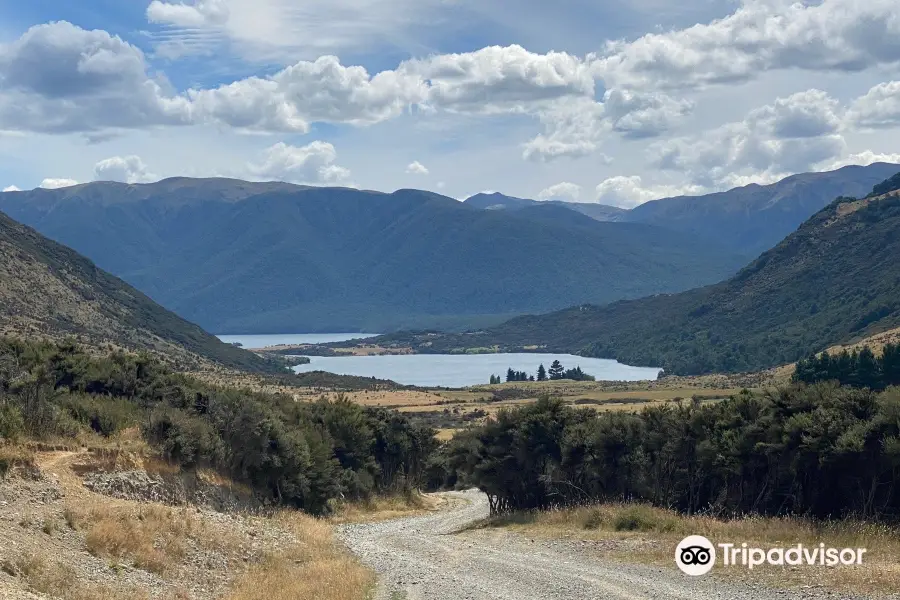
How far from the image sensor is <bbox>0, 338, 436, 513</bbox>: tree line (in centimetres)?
2652

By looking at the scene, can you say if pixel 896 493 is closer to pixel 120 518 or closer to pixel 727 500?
pixel 727 500

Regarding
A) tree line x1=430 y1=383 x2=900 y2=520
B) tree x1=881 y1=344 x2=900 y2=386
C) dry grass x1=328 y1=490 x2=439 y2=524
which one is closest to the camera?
tree line x1=430 y1=383 x2=900 y2=520

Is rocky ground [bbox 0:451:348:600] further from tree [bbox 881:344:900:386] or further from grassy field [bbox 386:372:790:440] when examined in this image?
tree [bbox 881:344:900:386]

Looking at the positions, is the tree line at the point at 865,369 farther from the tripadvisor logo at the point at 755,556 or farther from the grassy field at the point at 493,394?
the tripadvisor logo at the point at 755,556

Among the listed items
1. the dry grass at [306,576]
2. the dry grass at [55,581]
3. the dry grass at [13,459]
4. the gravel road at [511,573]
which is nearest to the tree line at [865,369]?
the gravel road at [511,573]

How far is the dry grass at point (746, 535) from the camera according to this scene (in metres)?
17.0

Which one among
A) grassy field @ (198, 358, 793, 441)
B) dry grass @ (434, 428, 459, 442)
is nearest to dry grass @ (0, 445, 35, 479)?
dry grass @ (434, 428, 459, 442)

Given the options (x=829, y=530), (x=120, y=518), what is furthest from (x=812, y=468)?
(x=120, y=518)

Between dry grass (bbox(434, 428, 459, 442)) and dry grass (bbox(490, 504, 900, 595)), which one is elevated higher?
dry grass (bbox(490, 504, 900, 595))

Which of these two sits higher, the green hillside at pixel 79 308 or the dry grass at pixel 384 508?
the green hillside at pixel 79 308

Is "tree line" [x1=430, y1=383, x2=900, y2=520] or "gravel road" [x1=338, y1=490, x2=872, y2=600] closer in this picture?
"gravel road" [x1=338, y1=490, x2=872, y2=600]

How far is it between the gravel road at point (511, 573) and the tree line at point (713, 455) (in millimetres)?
5445

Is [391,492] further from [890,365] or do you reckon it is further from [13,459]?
[890,365]

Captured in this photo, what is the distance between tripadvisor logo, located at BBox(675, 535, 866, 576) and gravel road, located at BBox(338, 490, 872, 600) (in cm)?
68
